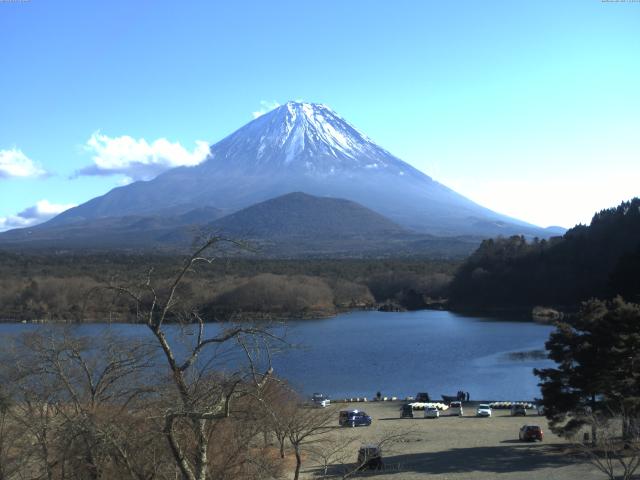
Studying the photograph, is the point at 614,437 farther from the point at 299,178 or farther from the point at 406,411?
the point at 299,178

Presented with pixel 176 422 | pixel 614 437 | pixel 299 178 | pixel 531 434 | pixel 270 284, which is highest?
pixel 299 178

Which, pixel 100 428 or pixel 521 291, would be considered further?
pixel 521 291

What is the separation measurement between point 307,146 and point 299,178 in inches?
398

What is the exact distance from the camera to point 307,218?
106812 millimetres

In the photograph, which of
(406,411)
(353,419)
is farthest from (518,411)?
(353,419)

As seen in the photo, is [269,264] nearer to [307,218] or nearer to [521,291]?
[521,291]

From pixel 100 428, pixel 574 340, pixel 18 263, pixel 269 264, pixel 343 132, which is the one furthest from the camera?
pixel 343 132

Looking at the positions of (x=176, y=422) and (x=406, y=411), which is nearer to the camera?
(x=176, y=422)

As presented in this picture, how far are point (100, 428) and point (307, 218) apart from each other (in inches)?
4049

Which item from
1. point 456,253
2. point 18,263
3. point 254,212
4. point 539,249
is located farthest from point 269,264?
point 254,212

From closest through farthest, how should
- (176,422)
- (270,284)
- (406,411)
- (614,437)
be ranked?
(176,422)
(614,437)
(406,411)
(270,284)

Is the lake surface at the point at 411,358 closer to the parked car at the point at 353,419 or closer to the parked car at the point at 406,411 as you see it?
the parked car at the point at 353,419

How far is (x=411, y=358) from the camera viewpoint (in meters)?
27.1

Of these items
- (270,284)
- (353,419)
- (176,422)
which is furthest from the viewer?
(270,284)
